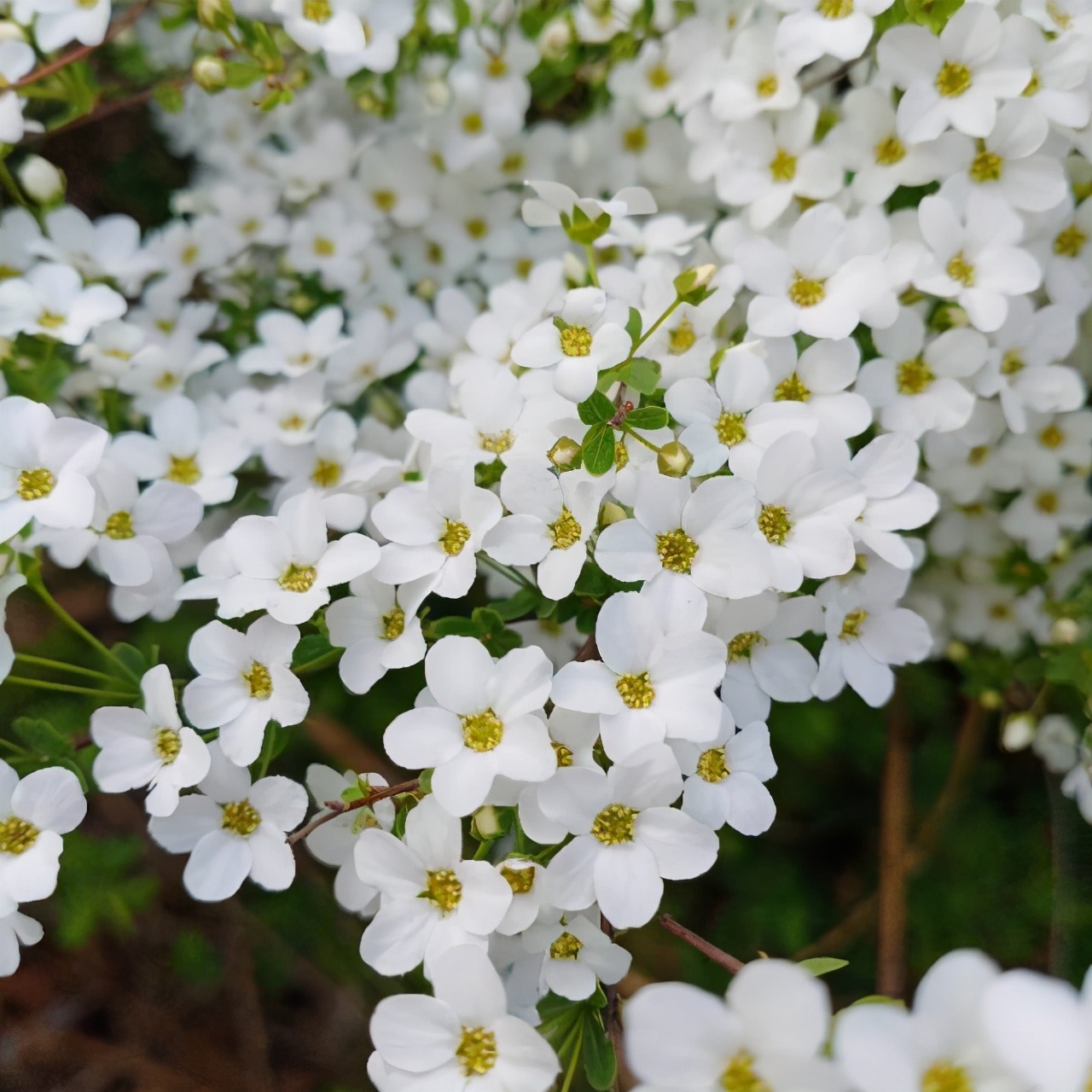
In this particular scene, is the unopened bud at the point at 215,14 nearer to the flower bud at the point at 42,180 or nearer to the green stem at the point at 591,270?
the flower bud at the point at 42,180

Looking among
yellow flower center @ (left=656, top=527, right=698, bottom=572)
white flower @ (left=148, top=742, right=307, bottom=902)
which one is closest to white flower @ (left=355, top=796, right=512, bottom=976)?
white flower @ (left=148, top=742, right=307, bottom=902)

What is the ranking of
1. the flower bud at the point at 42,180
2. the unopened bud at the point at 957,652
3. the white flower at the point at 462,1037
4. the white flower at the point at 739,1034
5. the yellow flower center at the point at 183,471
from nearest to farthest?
the white flower at the point at 739,1034 → the white flower at the point at 462,1037 → the yellow flower center at the point at 183,471 → the flower bud at the point at 42,180 → the unopened bud at the point at 957,652

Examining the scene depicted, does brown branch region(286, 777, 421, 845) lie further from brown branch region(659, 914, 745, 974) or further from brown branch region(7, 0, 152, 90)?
brown branch region(7, 0, 152, 90)

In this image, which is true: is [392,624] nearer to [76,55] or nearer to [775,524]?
[775,524]

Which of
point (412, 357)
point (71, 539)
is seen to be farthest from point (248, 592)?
point (412, 357)

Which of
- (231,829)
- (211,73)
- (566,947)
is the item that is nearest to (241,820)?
(231,829)

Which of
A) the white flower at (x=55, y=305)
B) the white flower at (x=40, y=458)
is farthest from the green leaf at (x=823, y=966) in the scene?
the white flower at (x=55, y=305)

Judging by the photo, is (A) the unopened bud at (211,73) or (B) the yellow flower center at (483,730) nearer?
(B) the yellow flower center at (483,730)
